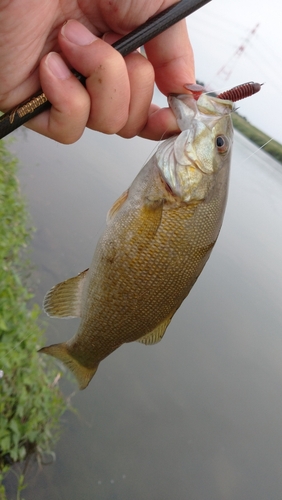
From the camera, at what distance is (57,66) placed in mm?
1448

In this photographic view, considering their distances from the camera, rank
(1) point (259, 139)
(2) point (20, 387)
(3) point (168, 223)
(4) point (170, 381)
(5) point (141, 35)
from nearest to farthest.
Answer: (5) point (141, 35) → (3) point (168, 223) → (2) point (20, 387) → (4) point (170, 381) → (1) point (259, 139)

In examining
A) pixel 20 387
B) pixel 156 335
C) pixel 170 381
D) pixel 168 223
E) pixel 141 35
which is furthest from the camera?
pixel 170 381

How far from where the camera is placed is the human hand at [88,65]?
4.66 feet

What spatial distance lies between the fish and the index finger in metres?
0.10

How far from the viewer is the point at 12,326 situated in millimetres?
3281

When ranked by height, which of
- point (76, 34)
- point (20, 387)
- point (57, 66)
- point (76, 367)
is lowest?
point (20, 387)

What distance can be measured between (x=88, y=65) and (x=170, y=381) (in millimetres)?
4921

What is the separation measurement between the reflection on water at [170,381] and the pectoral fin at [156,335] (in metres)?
2.67

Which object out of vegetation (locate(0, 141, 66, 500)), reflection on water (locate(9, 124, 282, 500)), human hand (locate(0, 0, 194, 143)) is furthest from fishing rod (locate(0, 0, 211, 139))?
reflection on water (locate(9, 124, 282, 500))

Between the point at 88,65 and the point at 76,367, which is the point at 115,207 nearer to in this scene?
the point at 88,65

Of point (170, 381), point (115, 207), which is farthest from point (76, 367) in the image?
point (170, 381)

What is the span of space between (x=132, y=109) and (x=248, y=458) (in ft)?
17.5

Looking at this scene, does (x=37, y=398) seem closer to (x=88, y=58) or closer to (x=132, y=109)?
(x=132, y=109)

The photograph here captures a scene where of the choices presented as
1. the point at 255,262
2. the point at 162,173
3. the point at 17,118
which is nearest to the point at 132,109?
the point at 162,173
